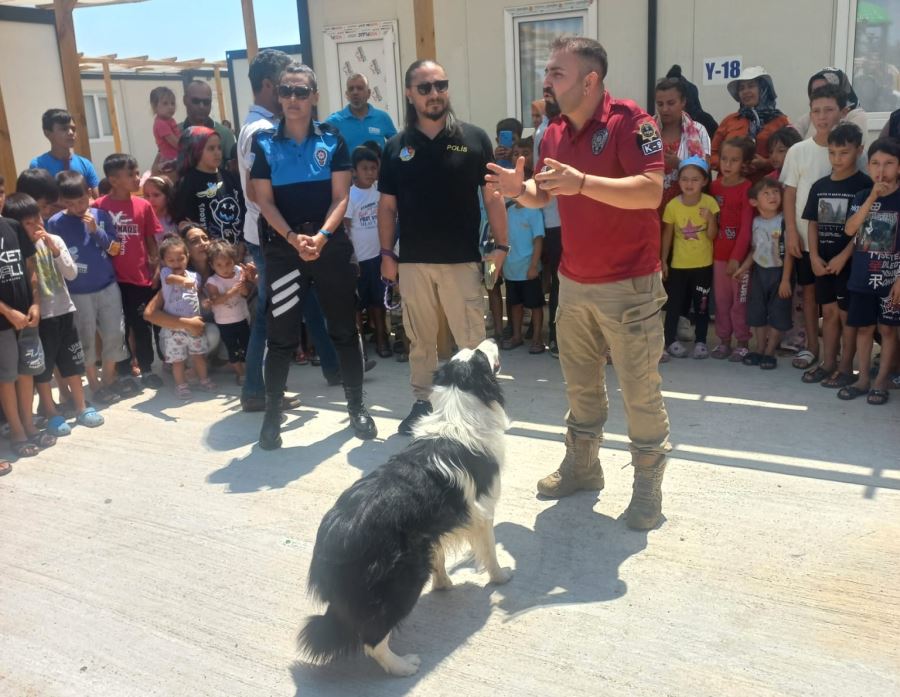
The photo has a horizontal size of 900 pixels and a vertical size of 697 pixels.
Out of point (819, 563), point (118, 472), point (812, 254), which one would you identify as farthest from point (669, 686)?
point (812, 254)

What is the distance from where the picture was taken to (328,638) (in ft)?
8.20

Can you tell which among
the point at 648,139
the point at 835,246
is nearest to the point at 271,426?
the point at 648,139

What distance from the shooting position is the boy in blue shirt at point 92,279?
5.40 meters

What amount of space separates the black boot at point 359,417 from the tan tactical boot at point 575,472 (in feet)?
4.42

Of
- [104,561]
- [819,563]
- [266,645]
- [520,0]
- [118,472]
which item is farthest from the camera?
[520,0]

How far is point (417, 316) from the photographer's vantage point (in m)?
4.74

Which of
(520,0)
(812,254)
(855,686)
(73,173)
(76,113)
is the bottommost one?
(855,686)

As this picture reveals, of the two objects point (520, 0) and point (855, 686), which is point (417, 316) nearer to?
point (855, 686)

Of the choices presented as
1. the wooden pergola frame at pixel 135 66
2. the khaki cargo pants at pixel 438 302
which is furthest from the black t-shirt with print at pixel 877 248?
the wooden pergola frame at pixel 135 66

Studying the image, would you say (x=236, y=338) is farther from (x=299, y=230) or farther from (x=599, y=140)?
(x=599, y=140)

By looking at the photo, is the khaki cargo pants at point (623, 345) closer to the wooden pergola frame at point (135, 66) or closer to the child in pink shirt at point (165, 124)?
the child in pink shirt at point (165, 124)

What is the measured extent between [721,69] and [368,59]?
399cm

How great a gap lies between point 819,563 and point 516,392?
2.58 m

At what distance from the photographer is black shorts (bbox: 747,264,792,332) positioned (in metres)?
5.62
